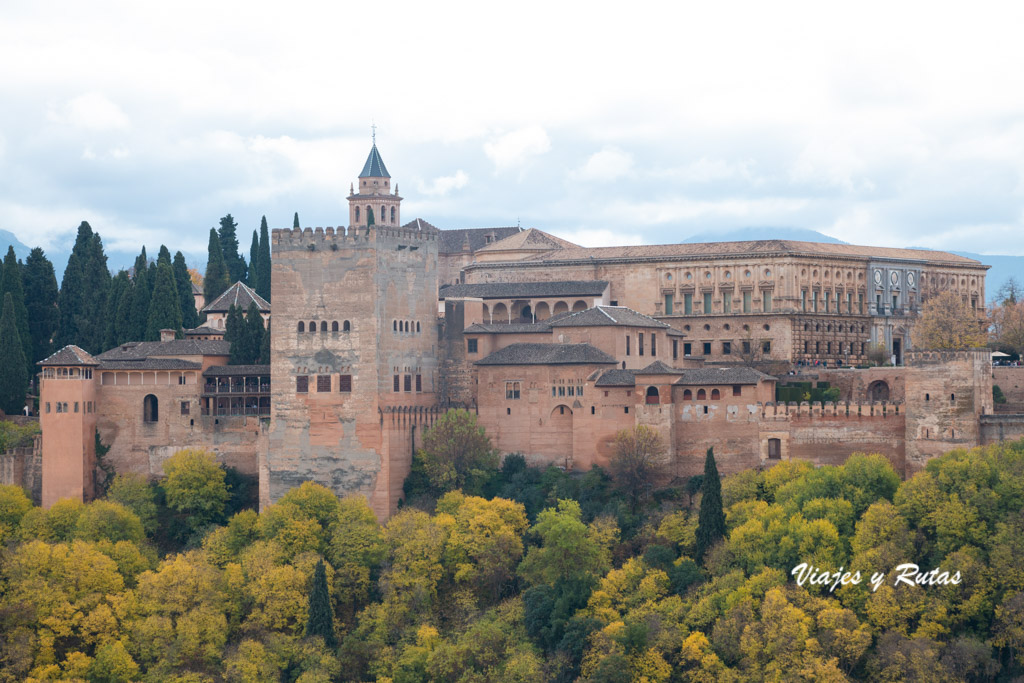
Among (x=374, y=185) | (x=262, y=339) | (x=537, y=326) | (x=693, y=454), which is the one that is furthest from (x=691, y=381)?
(x=374, y=185)

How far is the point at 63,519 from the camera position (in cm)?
5847

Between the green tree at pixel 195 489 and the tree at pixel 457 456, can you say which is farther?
the green tree at pixel 195 489

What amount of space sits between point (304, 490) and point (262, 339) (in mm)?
10863

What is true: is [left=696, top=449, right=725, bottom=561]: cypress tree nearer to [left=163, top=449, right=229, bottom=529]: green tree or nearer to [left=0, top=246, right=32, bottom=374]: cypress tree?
[left=163, top=449, right=229, bottom=529]: green tree

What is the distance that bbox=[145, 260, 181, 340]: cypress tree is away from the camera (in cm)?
6862

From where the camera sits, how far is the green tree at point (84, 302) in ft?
235

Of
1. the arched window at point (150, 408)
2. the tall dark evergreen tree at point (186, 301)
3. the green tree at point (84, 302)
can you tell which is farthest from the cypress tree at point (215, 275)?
the arched window at point (150, 408)

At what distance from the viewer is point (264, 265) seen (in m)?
85.1

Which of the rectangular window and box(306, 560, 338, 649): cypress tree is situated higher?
the rectangular window

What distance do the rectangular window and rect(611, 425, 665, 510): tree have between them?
493 centimetres

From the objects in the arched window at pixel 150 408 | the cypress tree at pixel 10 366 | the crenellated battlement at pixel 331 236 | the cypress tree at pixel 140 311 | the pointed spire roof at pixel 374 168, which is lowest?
the arched window at pixel 150 408

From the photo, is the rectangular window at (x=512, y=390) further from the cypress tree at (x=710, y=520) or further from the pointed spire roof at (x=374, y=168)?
the pointed spire roof at (x=374, y=168)

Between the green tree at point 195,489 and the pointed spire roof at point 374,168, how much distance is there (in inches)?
1102

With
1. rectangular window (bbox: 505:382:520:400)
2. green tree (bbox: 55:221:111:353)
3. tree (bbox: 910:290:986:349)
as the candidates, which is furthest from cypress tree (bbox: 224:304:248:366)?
tree (bbox: 910:290:986:349)
